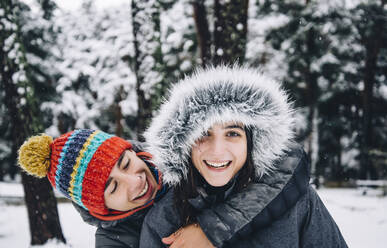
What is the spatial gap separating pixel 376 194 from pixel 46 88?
1494 centimetres

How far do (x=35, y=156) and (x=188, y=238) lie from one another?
4.74 feet

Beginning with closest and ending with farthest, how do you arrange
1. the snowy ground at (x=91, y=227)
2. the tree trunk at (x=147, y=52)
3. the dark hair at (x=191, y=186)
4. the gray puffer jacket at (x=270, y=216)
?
the gray puffer jacket at (x=270, y=216) < the dark hair at (x=191, y=186) < the tree trunk at (x=147, y=52) < the snowy ground at (x=91, y=227)

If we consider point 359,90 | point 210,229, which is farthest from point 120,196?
Result: point 359,90

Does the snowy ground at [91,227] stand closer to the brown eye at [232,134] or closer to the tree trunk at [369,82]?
the brown eye at [232,134]

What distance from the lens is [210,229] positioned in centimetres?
193

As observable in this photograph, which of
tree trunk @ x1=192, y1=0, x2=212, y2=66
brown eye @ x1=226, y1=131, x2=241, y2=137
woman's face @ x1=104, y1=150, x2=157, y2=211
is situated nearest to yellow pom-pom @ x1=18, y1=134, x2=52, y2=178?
woman's face @ x1=104, y1=150, x2=157, y2=211

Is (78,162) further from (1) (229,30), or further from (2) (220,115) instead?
(1) (229,30)

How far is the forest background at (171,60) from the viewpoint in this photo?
14.6 ft

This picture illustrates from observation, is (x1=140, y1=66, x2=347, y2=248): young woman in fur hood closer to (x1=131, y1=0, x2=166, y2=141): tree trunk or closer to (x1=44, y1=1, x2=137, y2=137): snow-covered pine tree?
(x1=131, y1=0, x2=166, y2=141): tree trunk

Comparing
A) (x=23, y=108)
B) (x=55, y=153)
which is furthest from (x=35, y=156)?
(x=23, y=108)

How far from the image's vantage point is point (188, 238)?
203 cm

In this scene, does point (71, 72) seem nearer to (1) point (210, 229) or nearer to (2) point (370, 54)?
(1) point (210, 229)

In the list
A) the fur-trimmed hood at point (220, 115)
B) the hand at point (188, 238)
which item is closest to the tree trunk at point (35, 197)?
the fur-trimmed hood at point (220, 115)

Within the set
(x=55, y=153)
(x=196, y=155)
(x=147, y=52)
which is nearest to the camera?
(x=196, y=155)
